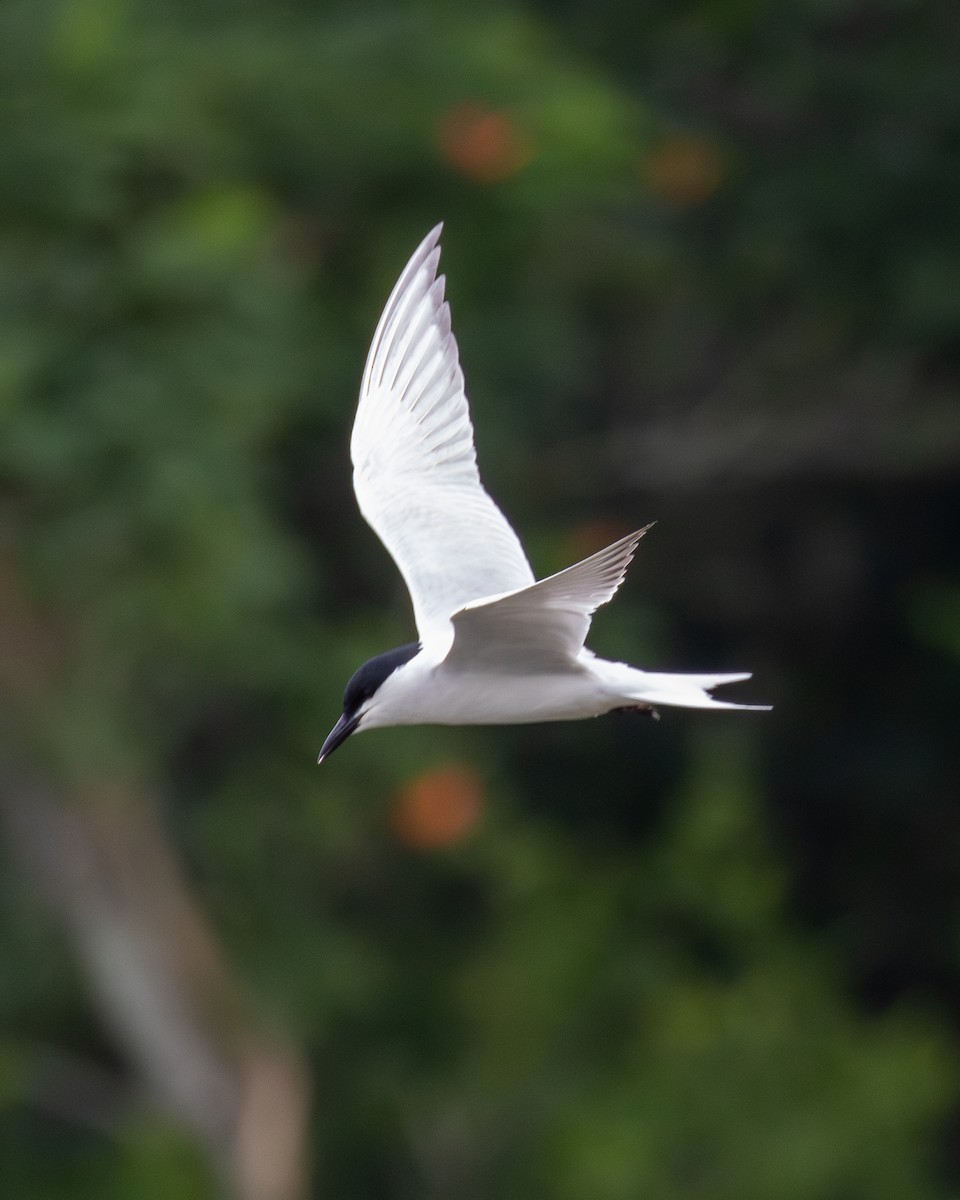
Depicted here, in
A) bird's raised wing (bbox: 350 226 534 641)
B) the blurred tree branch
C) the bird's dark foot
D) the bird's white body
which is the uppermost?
bird's raised wing (bbox: 350 226 534 641)

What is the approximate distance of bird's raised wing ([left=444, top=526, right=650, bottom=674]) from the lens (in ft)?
13.9

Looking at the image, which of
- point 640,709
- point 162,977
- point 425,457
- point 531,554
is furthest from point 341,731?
point 162,977

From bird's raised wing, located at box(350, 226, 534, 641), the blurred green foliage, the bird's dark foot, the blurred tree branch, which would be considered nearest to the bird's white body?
the bird's dark foot

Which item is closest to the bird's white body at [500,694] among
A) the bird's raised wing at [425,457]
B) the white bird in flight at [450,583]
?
the white bird in flight at [450,583]

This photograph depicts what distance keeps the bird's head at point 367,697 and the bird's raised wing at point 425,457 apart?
730 mm

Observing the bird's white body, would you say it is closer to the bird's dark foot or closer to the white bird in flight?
the white bird in flight

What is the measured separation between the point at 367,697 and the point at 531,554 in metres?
7.09

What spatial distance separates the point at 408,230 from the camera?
11.8 m

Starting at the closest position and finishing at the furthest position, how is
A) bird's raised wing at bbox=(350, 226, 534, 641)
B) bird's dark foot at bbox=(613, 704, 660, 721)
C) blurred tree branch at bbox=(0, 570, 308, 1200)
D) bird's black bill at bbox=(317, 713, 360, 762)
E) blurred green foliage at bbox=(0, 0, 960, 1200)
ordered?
bird's black bill at bbox=(317, 713, 360, 762)
bird's dark foot at bbox=(613, 704, 660, 721)
bird's raised wing at bbox=(350, 226, 534, 641)
blurred green foliage at bbox=(0, 0, 960, 1200)
blurred tree branch at bbox=(0, 570, 308, 1200)

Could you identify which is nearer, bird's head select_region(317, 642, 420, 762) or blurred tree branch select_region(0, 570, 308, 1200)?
bird's head select_region(317, 642, 420, 762)

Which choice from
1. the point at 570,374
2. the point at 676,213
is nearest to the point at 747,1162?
the point at 570,374

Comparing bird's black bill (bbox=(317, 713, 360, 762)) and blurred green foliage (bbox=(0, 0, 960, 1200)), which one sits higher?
bird's black bill (bbox=(317, 713, 360, 762))

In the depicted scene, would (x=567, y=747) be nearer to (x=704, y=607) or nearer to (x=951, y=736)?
(x=704, y=607)

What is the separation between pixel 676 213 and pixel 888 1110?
5700 millimetres
